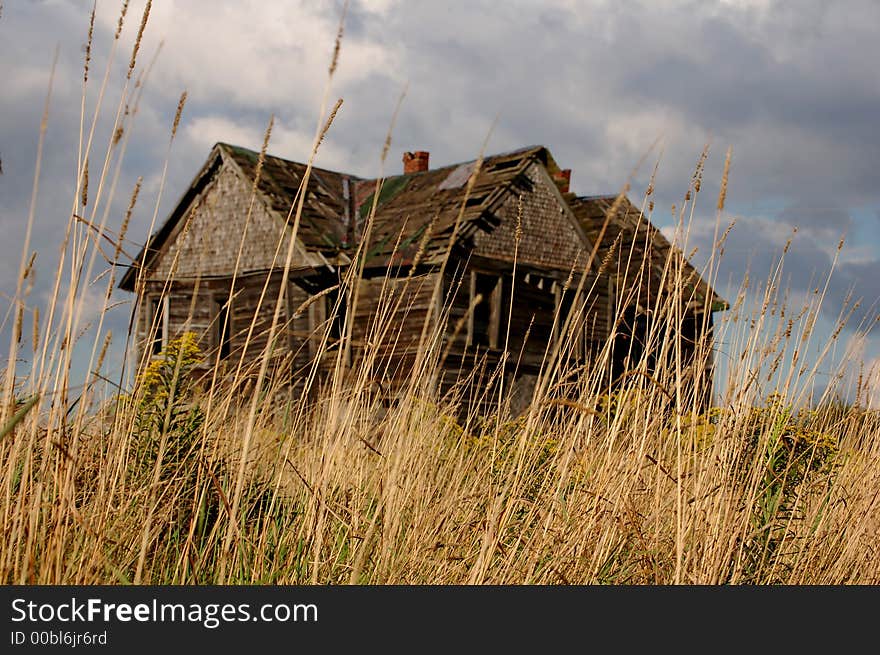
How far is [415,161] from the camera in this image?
18859 millimetres

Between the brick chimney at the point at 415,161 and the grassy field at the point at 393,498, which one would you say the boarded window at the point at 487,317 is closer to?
the brick chimney at the point at 415,161

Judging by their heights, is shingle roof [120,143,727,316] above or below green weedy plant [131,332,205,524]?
above

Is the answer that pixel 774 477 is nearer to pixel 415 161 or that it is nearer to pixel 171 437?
pixel 171 437

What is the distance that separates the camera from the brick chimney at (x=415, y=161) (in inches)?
741

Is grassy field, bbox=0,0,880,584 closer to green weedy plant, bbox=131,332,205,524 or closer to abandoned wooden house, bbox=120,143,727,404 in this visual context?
green weedy plant, bbox=131,332,205,524

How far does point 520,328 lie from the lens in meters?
15.1

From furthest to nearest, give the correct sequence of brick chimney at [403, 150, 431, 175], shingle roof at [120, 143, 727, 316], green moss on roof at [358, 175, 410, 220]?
1. brick chimney at [403, 150, 431, 175]
2. green moss on roof at [358, 175, 410, 220]
3. shingle roof at [120, 143, 727, 316]

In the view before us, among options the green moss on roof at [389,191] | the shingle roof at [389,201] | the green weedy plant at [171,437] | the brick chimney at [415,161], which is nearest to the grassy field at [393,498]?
the green weedy plant at [171,437]

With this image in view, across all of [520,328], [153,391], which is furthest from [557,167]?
[153,391]

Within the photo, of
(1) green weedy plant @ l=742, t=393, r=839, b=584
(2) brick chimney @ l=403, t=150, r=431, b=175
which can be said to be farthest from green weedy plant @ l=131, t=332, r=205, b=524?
(2) brick chimney @ l=403, t=150, r=431, b=175

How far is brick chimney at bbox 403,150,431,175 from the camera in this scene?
18.8m

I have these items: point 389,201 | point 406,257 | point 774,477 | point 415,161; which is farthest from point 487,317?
point 774,477

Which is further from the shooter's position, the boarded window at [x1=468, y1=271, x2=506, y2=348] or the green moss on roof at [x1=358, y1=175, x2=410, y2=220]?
the green moss on roof at [x1=358, y1=175, x2=410, y2=220]

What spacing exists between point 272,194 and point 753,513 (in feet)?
44.8
